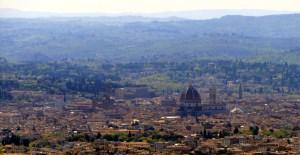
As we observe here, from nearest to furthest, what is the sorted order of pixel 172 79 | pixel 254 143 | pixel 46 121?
pixel 254 143
pixel 46 121
pixel 172 79

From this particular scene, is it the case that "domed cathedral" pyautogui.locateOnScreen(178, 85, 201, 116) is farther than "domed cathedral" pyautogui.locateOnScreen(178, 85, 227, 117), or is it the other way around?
"domed cathedral" pyautogui.locateOnScreen(178, 85, 227, 117)

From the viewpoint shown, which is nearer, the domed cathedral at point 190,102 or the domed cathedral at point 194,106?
the domed cathedral at point 190,102

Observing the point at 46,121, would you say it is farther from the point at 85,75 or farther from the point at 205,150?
the point at 85,75

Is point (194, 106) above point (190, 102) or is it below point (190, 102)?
below

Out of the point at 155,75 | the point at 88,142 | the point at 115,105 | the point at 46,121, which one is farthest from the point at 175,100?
the point at 155,75

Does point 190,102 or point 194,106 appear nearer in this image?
point 190,102

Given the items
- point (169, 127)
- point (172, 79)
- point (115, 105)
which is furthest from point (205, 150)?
point (172, 79)

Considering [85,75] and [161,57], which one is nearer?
[85,75]

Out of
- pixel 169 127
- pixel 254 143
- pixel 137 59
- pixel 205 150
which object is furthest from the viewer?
pixel 137 59

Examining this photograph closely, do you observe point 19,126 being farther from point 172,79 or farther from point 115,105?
point 172,79
